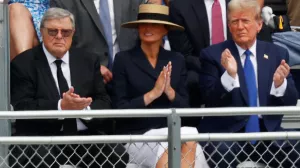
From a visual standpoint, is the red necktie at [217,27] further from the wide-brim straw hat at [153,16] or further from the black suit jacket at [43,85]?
the black suit jacket at [43,85]

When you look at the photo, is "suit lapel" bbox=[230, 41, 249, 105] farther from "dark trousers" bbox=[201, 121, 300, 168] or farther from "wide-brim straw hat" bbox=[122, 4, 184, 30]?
"wide-brim straw hat" bbox=[122, 4, 184, 30]

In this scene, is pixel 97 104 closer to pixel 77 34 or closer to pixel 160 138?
pixel 77 34

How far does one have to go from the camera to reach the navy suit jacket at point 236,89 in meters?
6.29

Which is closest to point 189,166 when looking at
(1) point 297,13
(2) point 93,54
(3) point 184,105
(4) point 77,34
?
(3) point 184,105

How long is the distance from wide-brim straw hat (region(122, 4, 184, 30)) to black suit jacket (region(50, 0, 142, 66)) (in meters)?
0.21

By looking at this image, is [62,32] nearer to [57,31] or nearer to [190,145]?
[57,31]

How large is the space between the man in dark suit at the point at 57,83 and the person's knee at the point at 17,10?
20.3 inches

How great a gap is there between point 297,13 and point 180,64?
→ 1.81 m

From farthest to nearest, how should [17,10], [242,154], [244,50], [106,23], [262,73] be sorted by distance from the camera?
[106,23] < [17,10] < [244,50] < [262,73] < [242,154]

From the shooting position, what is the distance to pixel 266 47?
666 cm

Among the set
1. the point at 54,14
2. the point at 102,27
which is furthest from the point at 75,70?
the point at 102,27

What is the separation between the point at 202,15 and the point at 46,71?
1616mm

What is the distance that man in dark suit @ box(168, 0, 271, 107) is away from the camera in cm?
714

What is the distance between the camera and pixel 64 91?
626cm
